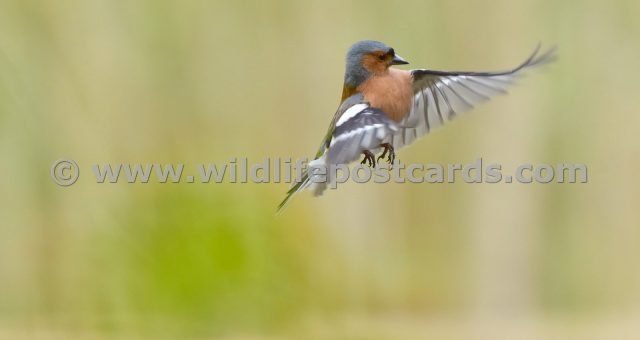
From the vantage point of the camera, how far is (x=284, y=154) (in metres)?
1.53

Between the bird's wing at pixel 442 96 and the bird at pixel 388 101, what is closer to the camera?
the bird at pixel 388 101

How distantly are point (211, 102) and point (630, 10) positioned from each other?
91 centimetres

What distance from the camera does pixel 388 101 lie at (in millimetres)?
769

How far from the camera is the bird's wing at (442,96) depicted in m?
0.81

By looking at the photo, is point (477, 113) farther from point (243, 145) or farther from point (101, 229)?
point (101, 229)

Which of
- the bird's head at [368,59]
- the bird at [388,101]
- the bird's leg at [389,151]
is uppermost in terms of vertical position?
the bird's head at [368,59]

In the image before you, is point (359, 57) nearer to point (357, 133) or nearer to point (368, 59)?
point (368, 59)

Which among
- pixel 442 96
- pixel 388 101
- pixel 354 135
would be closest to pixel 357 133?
pixel 354 135

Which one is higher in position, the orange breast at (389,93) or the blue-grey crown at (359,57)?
the blue-grey crown at (359,57)

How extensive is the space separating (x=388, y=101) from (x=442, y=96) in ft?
0.43

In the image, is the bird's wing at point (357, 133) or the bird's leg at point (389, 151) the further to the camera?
the bird's leg at point (389, 151)

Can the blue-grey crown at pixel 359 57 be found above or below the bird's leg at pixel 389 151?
above

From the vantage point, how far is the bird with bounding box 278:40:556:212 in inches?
25.3

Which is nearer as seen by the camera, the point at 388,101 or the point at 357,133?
the point at 357,133
